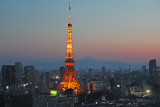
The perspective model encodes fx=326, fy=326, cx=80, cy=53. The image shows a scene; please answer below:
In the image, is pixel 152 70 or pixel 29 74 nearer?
pixel 29 74

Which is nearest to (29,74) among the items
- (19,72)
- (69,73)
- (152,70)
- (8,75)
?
(19,72)

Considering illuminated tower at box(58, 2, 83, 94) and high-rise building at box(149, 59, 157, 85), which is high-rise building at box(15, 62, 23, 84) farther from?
high-rise building at box(149, 59, 157, 85)

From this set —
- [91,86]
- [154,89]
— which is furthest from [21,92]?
[154,89]

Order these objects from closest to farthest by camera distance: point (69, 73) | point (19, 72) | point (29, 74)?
point (69, 73) → point (19, 72) → point (29, 74)

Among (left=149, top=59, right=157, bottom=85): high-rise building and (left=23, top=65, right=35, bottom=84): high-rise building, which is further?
(left=23, top=65, right=35, bottom=84): high-rise building

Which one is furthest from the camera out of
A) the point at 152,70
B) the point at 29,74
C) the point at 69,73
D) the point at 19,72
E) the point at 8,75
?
the point at 152,70

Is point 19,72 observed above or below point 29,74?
above

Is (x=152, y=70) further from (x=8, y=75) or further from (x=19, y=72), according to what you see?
(x=8, y=75)

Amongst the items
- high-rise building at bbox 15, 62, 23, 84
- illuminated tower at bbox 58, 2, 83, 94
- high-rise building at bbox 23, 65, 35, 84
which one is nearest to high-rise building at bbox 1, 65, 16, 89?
high-rise building at bbox 15, 62, 23, 84

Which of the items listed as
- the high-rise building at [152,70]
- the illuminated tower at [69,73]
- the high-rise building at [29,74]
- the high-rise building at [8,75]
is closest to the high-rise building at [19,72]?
the high-rise building at [29,74]

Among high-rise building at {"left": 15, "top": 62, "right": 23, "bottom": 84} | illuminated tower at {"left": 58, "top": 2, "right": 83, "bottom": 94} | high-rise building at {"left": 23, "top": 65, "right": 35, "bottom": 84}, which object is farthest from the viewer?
high-rise building at {"left": 23, "top": 65, "right": 35, "bottom": 84}

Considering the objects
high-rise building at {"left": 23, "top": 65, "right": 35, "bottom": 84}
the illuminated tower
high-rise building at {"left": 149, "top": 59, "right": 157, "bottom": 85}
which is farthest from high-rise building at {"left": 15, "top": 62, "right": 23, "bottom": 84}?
high-rise building at {"left": 149, "top": 59, "right": 157, "bottom": 85}

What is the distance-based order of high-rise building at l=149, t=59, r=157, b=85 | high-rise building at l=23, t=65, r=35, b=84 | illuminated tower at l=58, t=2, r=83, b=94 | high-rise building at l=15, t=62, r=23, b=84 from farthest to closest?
high-rise building at l=23, t=65, r=35, b=84 → high-rise building at l=149, t=59, r=157, b=85 → high-rise building at l=15, t=62, r=23, b=84 → illuminated tower at l=58, t=2, r=83, b=94

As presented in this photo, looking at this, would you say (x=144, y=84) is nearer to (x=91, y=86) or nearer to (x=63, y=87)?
(x=91, y=86)
